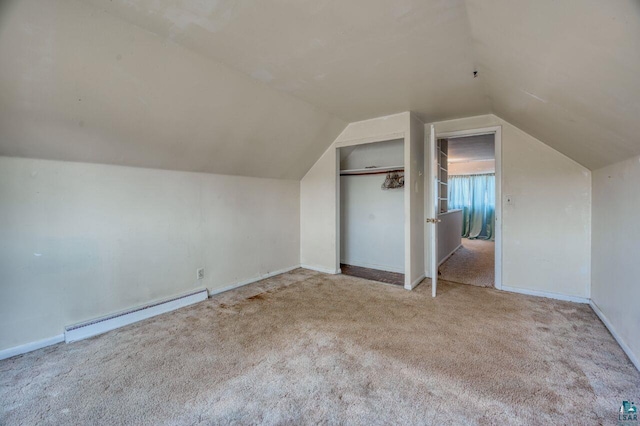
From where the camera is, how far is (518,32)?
1.49 m

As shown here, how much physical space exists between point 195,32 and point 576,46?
87.0 inches

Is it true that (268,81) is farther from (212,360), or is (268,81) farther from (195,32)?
(212,360)

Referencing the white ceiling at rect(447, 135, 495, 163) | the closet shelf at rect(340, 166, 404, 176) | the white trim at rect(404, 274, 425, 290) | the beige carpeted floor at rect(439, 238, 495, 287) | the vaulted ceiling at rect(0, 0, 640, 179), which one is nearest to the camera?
the vaulted ceiling at rect(0, 0, 640, 179)

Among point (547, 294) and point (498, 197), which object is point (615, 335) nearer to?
point (547, 294)

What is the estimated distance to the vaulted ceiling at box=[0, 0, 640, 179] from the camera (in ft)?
4.61

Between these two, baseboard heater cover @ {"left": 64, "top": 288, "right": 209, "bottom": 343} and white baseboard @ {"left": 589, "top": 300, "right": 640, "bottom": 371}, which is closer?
white baseboard @ {"left": 589, "top": 300, "right": 640, "bottom": 371}

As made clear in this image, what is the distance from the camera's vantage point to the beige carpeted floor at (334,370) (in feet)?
4.83

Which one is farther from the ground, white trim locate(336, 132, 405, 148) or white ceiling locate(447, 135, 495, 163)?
white ceiling locate(447, 135, 495, 163)

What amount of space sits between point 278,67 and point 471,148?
5.06 meters

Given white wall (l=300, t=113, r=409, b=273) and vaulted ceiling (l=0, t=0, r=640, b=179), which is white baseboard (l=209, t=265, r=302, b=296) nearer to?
white wall (l=300, t=113, r=409, b=273)

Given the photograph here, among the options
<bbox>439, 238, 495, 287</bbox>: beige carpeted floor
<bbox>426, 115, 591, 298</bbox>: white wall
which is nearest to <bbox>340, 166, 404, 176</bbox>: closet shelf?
<bbox>426, 115, 591, 298</bbox>: white wall

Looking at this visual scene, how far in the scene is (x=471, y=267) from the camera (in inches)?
185

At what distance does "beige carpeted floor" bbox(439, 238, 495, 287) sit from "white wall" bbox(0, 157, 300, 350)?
318 centimetres

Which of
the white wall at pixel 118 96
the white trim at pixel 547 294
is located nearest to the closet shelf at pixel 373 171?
the white wall at pixel 118 96
